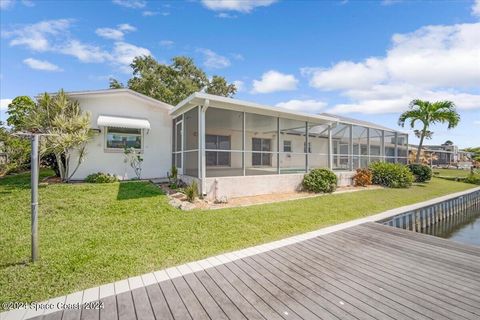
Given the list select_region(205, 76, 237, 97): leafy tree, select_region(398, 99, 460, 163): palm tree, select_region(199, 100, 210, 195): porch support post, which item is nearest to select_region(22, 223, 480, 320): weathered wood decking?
select_region(199, 100, 210, 195): porch support post

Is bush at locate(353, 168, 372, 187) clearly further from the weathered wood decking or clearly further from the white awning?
the white awning

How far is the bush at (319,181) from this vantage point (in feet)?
37.9

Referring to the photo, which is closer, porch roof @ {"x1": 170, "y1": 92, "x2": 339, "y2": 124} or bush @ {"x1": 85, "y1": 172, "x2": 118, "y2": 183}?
porch roof @ {"x1": 170, "y1": 92, "x2": 339, "y2": 124}

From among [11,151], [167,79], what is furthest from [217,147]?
[167,79]

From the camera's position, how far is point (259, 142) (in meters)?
18.3

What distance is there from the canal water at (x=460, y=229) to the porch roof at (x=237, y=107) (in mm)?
6728

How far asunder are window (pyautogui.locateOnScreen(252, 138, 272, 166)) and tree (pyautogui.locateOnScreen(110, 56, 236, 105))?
38.7ft

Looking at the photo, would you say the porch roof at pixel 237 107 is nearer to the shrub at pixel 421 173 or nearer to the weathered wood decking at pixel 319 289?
the weathered wood decking at pixel 319 289

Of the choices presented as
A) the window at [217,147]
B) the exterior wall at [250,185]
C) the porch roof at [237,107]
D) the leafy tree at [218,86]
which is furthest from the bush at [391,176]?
the leafy tree at [218,86]

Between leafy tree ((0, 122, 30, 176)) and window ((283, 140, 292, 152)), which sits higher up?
window ((283, 140, 292, 152))

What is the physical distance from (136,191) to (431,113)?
2040 centimetres

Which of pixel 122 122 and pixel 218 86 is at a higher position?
pixel 218 86

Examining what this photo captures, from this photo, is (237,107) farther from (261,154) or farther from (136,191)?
(261,154)

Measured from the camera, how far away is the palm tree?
17375 millimetres
